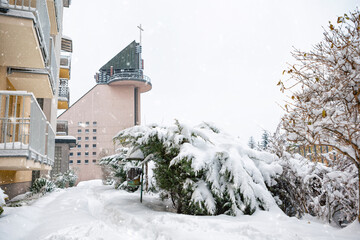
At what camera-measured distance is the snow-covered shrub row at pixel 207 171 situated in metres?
6.11

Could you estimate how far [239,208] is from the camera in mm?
6160

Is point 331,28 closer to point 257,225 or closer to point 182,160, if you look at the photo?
point 257,225

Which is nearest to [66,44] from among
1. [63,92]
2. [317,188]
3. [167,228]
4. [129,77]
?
[63,92]

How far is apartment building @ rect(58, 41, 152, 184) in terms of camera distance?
4028cm

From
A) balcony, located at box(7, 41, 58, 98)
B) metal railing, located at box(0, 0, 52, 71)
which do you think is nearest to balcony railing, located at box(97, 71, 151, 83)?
balcony, located at box(7, 41, 58, 98)

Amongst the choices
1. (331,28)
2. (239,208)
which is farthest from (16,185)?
(331,28)

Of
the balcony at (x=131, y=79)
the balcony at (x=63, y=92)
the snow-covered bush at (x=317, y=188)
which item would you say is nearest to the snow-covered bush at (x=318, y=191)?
the snow-covered bush at (x=317, y=188)

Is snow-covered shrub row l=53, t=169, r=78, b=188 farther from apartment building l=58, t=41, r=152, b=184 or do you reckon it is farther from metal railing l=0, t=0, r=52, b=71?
apartment building l=58, t=41, r=152, b=184

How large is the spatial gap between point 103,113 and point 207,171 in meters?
36.5

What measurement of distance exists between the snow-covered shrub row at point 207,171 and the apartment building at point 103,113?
110ft

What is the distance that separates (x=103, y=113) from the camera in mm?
40906

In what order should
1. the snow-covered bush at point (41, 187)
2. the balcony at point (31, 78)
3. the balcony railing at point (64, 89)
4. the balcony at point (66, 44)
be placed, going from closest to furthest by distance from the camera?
the balcony at point (31, 78) < the snow-covered bush at point (41, 187) < the balcony railing at point (64, 89) < the balcony at point (66, 44)

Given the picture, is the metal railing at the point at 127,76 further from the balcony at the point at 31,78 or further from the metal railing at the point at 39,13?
the metal railing at the point at 39,13

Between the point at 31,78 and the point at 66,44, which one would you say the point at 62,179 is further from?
the point at 31,78
